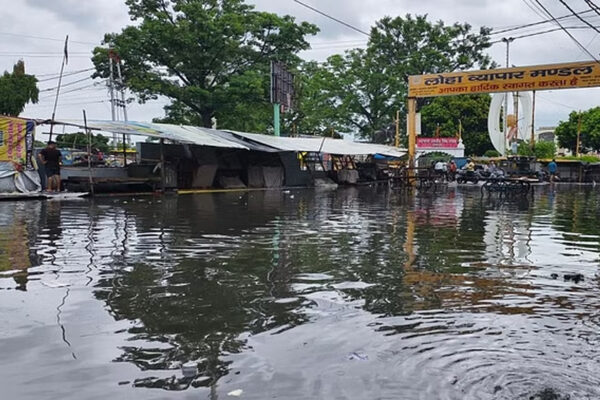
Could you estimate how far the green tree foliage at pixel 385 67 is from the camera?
48.8 metres

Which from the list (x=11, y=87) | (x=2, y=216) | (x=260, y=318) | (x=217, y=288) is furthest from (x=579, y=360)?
(x=11, y=87)

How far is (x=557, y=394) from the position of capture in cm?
338

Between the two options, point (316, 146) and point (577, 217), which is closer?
point (577, 217)

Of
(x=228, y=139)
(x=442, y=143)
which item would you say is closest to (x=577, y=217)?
(x=228, y=139)

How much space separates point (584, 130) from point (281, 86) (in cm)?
3750

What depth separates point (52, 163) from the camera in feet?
59.1

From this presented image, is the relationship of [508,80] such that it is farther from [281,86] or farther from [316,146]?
[281,86]

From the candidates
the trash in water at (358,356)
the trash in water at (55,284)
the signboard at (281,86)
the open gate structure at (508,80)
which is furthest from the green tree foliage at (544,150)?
the trash in water at (358,356)

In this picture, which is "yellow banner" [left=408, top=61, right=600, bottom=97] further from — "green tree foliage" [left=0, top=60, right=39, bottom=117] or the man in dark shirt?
"green tree foliage" [left=0, top=60, right=39, bottom=117]

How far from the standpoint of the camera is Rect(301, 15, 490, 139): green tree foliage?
160ft

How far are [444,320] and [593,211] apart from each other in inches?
514

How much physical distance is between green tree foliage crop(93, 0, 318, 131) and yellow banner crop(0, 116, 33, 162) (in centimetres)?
1555

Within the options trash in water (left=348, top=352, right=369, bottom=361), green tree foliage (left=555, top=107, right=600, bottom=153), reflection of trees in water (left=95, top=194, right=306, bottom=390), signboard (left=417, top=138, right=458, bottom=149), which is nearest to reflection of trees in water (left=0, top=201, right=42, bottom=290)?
reflection of trees in water (left=95, top=194, right=306, bottom=390)

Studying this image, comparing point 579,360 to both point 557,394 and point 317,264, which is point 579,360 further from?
point 317,264
